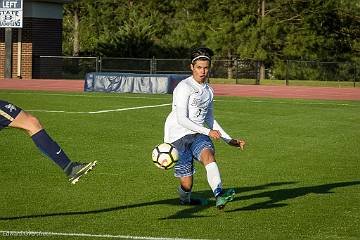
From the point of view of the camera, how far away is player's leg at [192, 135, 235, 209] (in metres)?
9.60

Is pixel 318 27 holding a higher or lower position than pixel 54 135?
higher

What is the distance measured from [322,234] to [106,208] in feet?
8.29

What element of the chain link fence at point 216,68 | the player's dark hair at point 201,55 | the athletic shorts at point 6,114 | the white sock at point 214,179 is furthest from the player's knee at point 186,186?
the chain link fence at point 216,68

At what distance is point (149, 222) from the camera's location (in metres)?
9.30

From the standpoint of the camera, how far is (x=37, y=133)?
344 inches

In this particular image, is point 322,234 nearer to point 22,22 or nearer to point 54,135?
point 54,135

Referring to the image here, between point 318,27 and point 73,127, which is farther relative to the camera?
point 318,27

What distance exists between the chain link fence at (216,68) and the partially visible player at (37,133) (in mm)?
42612

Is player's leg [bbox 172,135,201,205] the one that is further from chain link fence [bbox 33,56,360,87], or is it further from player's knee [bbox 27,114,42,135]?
chain link fence [bbox 33,56,360,87]

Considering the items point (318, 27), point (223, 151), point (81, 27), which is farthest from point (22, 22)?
point (223, 151)

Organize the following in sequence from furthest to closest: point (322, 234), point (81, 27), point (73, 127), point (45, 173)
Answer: point (81, 27) < point (73, 127) < point (45, 173) < point (322, 234)

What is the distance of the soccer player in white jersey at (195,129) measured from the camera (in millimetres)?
9883

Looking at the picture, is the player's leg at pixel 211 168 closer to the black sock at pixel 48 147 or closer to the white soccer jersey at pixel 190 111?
the white soccer jersey at pixel 190 111

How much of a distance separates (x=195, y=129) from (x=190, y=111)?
11.7 inches
